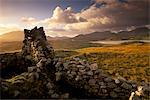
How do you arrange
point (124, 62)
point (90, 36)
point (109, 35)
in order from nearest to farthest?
point (124, 62) → point (109, 35) → point (90, 36)

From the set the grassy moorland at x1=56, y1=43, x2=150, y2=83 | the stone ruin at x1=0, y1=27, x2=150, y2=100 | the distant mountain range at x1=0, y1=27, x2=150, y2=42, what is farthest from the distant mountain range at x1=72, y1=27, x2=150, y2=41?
the stone ruin at x1=0, y1=27, x2=150, y2=100

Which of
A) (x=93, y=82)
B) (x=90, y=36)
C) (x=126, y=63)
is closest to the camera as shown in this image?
(x=93, y=82)

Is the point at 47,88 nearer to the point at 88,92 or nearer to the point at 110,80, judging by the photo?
the point at 88,92

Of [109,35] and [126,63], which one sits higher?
[109,35]

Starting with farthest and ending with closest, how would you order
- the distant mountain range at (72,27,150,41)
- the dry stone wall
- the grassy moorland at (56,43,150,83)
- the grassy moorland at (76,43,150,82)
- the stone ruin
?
the distant mountain range at (72,27,150,41) → the grassy moorland at (76,43,150,82) → the grassy moorland at (56,43,150,83) → the dry stone wall → the stone ruin

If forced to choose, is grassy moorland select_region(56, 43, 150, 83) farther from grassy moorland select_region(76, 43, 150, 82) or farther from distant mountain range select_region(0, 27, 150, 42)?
distant mountain range select_region(0, 27, 150, 42)

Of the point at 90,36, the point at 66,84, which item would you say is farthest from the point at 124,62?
the point at 66,84

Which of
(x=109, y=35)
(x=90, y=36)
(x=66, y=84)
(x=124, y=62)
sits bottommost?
(x=124, y=62)

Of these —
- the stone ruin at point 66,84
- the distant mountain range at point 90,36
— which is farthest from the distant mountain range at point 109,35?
the stone ruin at point 66,84

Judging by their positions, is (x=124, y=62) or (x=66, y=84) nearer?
(x=66, y=84)

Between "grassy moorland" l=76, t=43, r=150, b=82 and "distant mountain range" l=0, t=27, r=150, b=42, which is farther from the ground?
"distant mountain range" l=0, t=27, r=150, b=42

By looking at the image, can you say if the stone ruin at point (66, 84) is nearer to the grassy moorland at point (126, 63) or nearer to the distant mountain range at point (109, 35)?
the grassy moorland at point (126, 63)

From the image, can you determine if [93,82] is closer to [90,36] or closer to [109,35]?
[109,35]

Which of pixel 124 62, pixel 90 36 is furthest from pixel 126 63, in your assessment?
pixel 90 36
